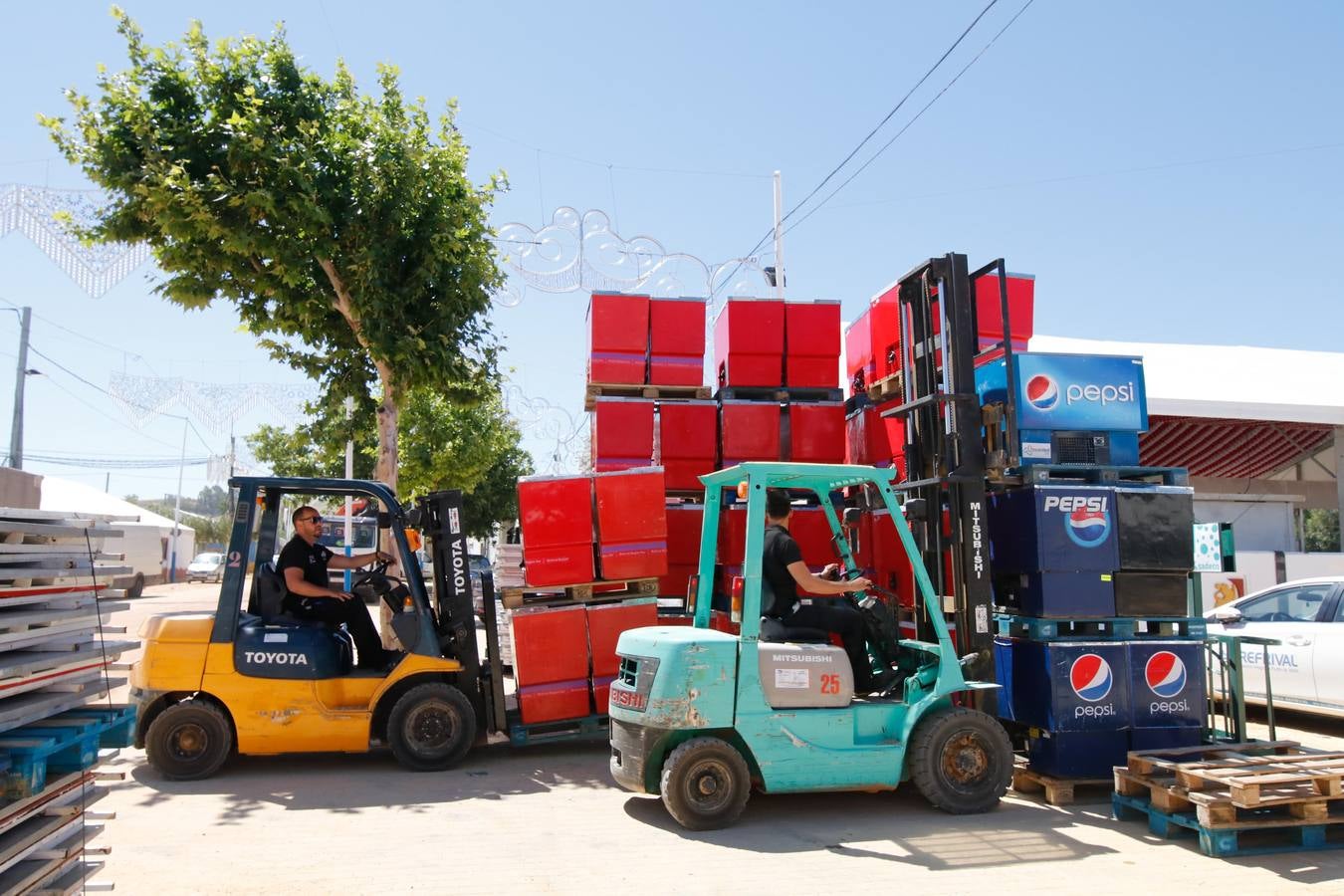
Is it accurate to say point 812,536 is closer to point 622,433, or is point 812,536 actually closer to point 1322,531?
point 622,433

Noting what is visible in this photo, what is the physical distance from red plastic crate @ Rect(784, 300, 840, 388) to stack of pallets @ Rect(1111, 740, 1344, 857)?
15.6 ft

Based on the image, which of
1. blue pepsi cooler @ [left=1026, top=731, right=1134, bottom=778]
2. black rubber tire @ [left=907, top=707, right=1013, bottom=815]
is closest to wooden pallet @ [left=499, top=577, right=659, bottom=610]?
black rubber tire @ [left=907, top=707, right=1013, bottom=815]

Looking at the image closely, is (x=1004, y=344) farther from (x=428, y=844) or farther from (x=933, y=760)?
(x=428, y=844)

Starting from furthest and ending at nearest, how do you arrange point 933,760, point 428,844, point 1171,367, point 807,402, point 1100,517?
point 1171,367, point 807,402, point 1100,517, point 933,760, point 428,844

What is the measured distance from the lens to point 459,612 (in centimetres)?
816

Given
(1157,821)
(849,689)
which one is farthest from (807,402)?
(1157,821)

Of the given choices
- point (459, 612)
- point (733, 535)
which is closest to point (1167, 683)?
point (733, 535)

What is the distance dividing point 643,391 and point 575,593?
2444 millimetres

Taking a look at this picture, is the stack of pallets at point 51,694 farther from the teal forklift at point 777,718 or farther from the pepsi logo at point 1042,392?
the pepsi logo at point 1042,392

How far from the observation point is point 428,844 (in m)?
5.82

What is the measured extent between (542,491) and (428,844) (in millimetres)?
3118

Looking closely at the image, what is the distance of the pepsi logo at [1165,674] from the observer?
6957 millimetres

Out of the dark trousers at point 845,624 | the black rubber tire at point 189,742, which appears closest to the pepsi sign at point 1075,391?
the dark trousers at point 845,624

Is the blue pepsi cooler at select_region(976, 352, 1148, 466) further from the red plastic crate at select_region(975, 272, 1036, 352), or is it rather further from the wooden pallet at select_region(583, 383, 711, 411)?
the wooden pallet at select_region(583, 383, 711, 411)
